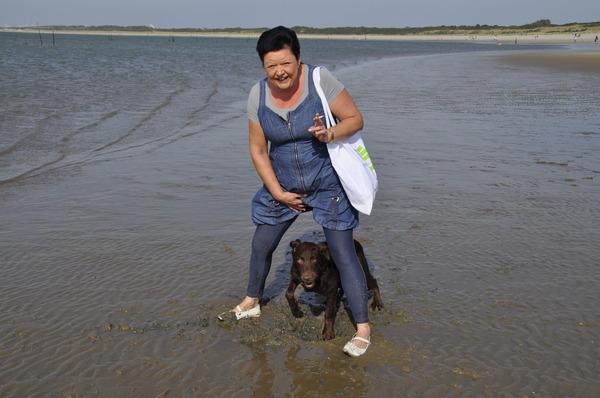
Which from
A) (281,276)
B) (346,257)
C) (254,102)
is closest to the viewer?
(254,102)

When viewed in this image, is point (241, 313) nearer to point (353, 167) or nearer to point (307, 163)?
point (307, 163)

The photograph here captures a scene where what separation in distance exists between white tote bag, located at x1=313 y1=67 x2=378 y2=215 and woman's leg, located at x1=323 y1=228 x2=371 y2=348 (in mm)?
240

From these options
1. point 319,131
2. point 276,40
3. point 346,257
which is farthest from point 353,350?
point 276,40

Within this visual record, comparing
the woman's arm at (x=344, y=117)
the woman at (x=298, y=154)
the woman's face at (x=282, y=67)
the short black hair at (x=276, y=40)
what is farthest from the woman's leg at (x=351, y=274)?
the short black hair at (x=276, y=40)

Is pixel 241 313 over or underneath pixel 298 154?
underneath

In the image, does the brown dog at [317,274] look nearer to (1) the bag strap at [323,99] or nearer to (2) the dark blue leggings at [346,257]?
(2) the dark blue leggings at [346,257]

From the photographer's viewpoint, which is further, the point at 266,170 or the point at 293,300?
the point at 293,300

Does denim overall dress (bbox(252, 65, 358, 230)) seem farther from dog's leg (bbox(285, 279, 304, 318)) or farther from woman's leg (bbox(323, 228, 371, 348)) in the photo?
dog's leg (bbox(285, 279, 304, 318))

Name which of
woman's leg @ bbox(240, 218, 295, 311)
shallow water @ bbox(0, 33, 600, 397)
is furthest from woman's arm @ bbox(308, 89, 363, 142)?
shallow water @ bbox(0, 33, 600, 397)

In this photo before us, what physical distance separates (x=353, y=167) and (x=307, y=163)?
283 mm

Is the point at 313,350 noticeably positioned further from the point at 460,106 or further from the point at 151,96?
the point at 151,96

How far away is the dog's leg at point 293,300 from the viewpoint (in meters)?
3.92

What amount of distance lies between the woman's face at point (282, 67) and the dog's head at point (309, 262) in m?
1.08

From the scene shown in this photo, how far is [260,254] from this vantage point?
3.85m
